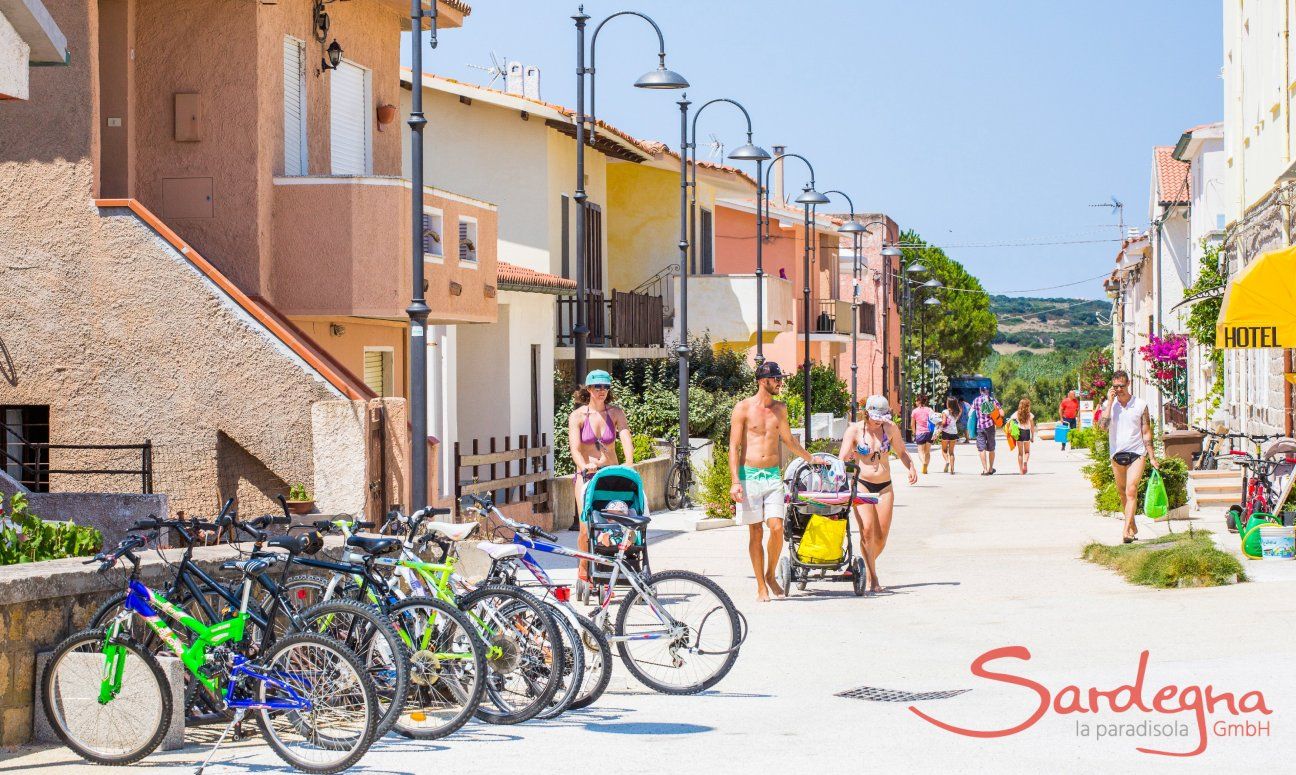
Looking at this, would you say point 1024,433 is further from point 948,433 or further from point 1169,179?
point 1169,179

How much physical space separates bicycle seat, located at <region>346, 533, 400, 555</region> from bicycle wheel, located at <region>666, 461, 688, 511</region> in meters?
20.1

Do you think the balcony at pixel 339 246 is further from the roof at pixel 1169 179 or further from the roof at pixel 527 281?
the roof at pixel 1169 179

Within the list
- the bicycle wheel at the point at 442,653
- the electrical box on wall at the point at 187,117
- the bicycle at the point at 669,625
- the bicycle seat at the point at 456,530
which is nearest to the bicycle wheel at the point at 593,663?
the bicycle at the point at 669,625

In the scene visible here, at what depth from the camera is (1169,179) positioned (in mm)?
54094

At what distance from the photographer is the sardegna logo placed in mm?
8242

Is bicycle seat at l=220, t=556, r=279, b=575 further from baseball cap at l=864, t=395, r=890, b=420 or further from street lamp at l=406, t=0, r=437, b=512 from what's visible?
baseball cap at l=864, t=395, r=890, b=420

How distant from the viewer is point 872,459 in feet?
49.5

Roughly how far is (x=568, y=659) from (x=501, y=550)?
0.74m

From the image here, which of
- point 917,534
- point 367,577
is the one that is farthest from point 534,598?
point 917,534

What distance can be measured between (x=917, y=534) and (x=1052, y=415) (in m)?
77.9

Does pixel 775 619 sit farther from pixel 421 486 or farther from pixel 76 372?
pixel 76 372

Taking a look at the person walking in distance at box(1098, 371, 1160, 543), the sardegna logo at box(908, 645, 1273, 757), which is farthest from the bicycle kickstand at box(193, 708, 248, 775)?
the person walking in distance at box(1098, 371, 1160, 543)

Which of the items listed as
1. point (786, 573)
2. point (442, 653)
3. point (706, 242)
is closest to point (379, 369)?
point (786, 573)

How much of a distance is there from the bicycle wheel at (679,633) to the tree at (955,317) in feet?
280
